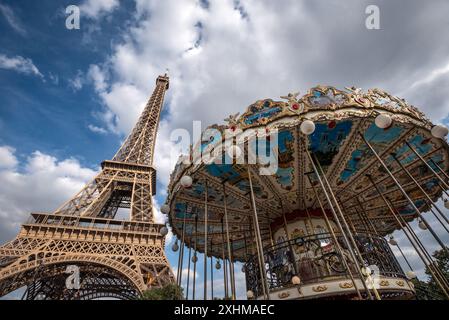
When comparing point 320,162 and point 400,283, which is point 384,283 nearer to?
point 400,283

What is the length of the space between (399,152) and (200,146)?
19.9ft

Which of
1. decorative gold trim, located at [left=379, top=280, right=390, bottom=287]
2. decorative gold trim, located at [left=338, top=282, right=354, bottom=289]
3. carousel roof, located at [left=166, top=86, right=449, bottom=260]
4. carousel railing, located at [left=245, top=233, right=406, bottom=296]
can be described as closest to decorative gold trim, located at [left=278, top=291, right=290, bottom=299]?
carousel railing, located at [left=245, top=233, right=406, bottom=296]

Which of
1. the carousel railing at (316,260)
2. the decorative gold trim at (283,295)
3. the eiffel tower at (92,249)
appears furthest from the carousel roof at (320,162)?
the eiffel tower at (92,249)

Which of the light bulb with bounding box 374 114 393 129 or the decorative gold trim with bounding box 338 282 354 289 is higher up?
the light bulb with bounding box 374 114 393 129

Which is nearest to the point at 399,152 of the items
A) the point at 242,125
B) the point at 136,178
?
the point at 242,125

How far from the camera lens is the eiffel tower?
64.7ft

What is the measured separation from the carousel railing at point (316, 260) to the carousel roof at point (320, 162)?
62.8 inches

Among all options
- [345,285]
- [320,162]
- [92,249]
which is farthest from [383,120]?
[92,249]

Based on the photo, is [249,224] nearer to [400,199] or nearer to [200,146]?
[200,146]

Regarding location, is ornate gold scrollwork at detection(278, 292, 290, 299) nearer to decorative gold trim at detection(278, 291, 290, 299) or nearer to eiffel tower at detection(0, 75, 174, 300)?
decorative gold trim at detection(278, 291, 290, 299)

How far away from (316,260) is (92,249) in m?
20.9

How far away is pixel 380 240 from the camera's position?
8.02 meters

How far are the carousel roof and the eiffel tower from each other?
11.1 meters

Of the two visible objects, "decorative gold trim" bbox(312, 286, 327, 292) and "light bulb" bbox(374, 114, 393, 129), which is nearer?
"light bulb" bbox(374, 114, 393, 129)
